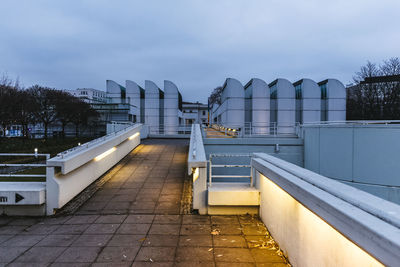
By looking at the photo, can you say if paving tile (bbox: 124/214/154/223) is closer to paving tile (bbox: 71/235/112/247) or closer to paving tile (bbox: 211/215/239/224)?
paving tile (bbox: 71/235/112/247)

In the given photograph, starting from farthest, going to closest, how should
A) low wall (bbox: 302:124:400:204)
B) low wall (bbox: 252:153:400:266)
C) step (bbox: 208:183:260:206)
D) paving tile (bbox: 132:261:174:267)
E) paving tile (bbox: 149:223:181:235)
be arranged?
low wall (bbox: 302:124:400:204) < step (bbox: 208:183:260:206) < paving tile (bbox: 149:223:181:235) < paving tile (bbox: 132:261:174:267) < low wall (bbox: 252:153:400:266)

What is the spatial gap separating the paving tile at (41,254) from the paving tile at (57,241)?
0.50ft

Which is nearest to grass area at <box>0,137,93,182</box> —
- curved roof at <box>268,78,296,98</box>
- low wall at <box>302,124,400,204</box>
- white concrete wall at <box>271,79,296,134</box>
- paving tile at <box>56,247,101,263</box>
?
paving tile at <box>56,247,101,263</box>

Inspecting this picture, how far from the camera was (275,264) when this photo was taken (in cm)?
407

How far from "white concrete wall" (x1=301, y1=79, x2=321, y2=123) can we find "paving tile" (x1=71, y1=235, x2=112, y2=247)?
25.6m

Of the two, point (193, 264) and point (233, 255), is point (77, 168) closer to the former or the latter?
point (193, 264)

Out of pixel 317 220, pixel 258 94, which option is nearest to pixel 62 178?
pixel 317 220

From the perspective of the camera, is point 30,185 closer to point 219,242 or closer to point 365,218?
point 219,242

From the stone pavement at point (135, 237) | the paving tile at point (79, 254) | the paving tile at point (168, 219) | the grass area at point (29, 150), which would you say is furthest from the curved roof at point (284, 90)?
the paving tile at point (79, 254)

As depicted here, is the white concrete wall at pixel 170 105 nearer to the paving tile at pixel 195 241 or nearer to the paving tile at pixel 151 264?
the paving tile at pixel 195 241

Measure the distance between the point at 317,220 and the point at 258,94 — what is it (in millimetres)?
24144

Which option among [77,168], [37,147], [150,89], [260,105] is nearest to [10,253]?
[77,168]

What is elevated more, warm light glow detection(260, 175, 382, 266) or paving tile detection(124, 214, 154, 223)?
warm light glow detection(260, 175, 382, 266)

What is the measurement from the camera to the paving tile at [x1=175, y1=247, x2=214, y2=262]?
4227 millimetres
